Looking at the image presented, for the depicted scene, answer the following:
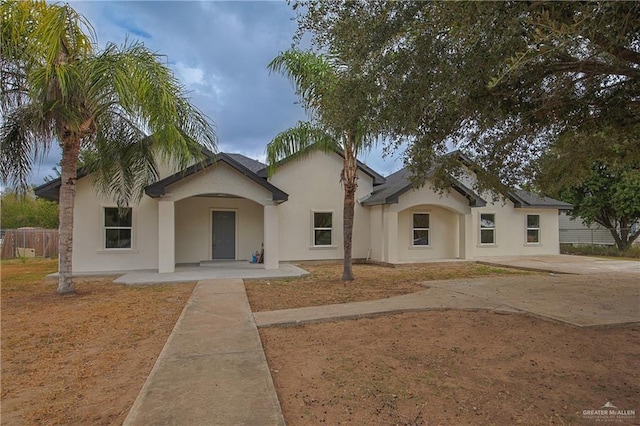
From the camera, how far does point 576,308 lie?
7914 mm

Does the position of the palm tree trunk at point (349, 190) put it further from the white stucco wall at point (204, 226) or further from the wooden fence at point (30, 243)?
the wooden fence at point (30, 243)

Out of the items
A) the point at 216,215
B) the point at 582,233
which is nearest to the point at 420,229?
the point at 216,215

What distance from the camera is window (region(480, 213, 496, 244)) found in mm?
20328

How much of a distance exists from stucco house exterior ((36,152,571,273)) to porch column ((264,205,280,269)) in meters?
0.04

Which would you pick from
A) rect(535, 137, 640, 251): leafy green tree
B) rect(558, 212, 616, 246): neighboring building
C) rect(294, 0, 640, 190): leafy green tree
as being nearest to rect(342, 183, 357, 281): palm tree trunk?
rect(294, 0, 640, 190): leafy green tree

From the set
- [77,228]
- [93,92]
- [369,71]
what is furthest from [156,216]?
[369,71]

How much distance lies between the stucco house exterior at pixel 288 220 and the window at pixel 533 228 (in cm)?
5

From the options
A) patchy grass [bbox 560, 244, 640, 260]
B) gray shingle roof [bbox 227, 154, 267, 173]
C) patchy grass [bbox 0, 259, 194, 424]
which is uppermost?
gray shingle roof [bbox 227, 154, 267, 173]

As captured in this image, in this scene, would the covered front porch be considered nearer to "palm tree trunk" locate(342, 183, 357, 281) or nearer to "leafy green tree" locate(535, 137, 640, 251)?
"palm tree trunk" locate(342, 183, 357, 281)

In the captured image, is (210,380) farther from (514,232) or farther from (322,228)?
(514,232)

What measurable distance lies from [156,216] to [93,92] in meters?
6.82

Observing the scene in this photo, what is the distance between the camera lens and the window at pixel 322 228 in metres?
17.7

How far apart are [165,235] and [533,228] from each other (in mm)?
18334

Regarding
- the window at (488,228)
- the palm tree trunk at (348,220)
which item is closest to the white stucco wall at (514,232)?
the window at (488,228)
